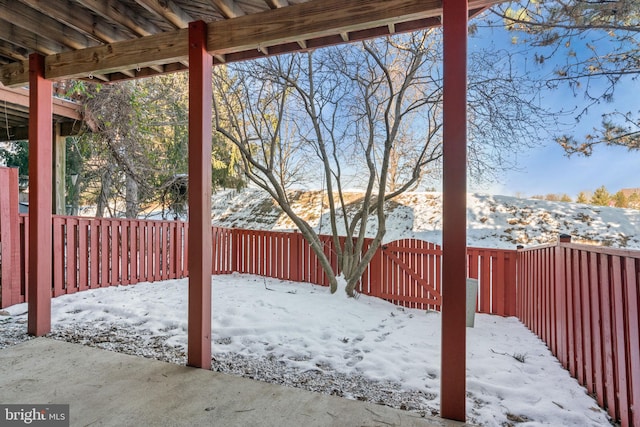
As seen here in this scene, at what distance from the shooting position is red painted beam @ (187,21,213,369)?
227 centimetres

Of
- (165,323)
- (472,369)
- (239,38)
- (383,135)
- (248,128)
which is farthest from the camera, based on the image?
(248,128)

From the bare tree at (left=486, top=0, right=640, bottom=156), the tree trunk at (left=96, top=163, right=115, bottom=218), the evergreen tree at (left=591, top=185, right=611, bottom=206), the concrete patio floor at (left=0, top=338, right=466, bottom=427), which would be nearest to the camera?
the concrete patio floor at (left=0, top=338, right=466, bottom=427)

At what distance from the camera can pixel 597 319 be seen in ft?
6.91

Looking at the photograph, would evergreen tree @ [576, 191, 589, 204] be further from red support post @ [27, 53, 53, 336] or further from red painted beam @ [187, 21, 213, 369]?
red support post @ [27, 53, 53, 336]

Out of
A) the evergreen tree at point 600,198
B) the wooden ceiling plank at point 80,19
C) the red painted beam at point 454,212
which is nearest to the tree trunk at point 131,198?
the wooden ceiling plank at point 80,19

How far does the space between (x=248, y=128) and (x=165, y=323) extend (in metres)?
4.19

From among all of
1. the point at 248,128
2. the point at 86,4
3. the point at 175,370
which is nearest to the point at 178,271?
the point at 248,128

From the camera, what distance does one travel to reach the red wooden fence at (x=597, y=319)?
171 cm

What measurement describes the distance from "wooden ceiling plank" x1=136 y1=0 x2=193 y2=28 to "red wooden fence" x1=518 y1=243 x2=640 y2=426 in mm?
3038

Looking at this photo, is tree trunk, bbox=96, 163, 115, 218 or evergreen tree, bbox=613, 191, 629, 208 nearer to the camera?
tree trunk, bbox=96, 163, 115, 218

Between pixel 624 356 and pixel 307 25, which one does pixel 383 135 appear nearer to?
pixel 307 25

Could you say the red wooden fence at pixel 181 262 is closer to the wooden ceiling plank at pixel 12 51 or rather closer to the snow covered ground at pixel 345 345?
the snow covered ground at pixel 345 345

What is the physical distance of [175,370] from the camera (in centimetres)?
221

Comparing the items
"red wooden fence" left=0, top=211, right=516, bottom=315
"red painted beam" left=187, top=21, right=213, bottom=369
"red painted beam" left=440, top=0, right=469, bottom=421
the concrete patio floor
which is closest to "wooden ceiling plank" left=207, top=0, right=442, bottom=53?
"red painted beam" left=187, top=21, right=213, bottom=369
